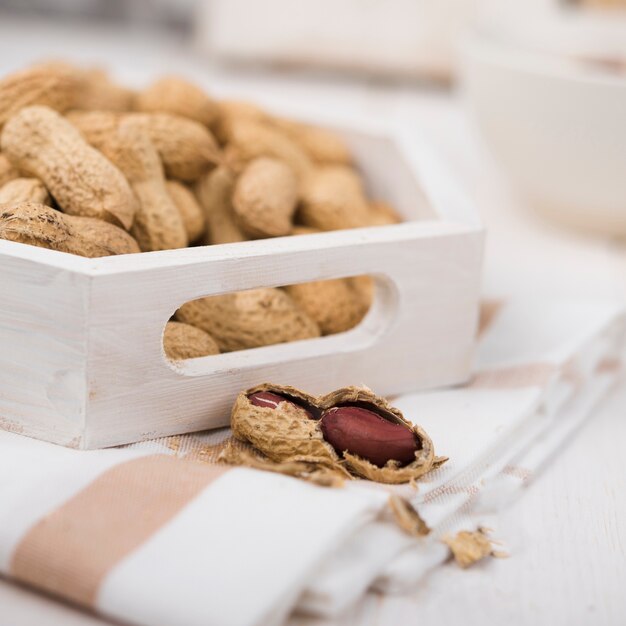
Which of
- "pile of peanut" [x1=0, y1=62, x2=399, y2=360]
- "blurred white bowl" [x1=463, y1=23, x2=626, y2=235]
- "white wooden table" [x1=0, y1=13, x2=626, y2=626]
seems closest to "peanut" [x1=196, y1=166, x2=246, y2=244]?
"pile of peanut" [x1=0, y1=62, x2=399, y2=360]

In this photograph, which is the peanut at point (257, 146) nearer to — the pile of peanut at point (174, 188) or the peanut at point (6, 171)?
the pile of peanut at point (174, 188)

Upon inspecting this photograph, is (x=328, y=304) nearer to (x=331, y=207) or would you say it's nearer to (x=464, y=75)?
(x=331, y=207)

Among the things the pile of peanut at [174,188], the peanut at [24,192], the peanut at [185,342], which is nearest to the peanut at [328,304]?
the pile of peanut at [174,188]

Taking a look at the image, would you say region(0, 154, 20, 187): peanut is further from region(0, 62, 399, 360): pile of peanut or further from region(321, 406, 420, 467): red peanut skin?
A: region(321, 406, 420, 467): red peanut skin

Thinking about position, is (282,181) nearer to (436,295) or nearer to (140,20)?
(436,295)

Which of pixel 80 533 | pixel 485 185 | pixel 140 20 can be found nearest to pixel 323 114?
pixel 485 185

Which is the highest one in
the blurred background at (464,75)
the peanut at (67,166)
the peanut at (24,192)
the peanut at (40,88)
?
the peanut at (40,88)
